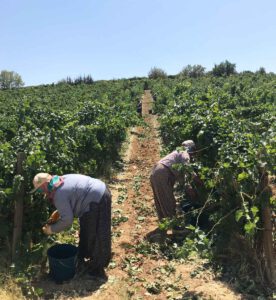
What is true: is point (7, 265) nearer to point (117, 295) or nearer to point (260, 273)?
point (117, 295)

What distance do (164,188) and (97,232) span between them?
2026mm

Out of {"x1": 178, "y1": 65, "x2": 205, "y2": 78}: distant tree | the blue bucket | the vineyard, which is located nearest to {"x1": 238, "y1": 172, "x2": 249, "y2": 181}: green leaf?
the vineyard

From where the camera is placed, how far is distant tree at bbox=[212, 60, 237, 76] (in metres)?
62.7

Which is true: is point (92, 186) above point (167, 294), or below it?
above

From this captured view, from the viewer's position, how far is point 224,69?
63.3 m

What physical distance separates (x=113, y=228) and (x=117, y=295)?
2.66 metres

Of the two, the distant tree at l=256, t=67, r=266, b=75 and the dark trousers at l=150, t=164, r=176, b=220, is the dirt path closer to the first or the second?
the dark trousers at l=150, t=164, r=176, b=220

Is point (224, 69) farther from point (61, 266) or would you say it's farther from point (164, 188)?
point (61, 266)

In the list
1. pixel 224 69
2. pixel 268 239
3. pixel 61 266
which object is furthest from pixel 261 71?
pixel 61 266

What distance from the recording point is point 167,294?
552 centimetres

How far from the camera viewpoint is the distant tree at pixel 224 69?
62697 mm

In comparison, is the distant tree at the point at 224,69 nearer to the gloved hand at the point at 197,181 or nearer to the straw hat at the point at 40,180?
the gloved hand at the point at 197,181

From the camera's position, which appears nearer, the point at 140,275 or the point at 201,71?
the point at 140,275

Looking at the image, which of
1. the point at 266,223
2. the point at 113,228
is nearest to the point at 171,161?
the point at 113,228
